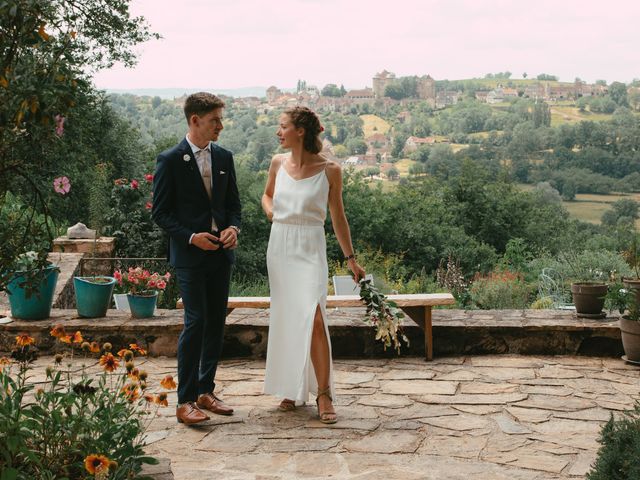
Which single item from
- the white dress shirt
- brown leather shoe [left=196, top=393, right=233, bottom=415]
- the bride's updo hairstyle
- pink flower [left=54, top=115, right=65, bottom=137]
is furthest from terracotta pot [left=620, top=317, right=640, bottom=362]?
pink flower [left=54, top=115, right=65, bottom=137]

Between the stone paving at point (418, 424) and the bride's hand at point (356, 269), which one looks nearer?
the stone paving at point (418, 424)

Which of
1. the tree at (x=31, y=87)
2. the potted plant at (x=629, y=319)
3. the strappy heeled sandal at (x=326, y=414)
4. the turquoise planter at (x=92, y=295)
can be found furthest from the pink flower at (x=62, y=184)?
the tree at (x=31, y=87)

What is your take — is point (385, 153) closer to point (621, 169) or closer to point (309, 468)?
point (621, 169)

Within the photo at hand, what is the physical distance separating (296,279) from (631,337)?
2.62 meters

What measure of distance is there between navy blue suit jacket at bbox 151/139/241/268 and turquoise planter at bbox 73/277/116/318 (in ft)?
6.31

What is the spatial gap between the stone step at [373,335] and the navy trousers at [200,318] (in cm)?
141

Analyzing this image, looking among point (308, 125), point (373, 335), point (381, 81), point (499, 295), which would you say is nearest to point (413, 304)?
point (373, 335)

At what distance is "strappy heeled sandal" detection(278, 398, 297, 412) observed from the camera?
16.2 ft

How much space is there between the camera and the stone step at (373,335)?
246 inches

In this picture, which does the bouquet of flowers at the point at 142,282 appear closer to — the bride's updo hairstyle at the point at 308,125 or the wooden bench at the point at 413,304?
the wooden bench at the point at 413,304

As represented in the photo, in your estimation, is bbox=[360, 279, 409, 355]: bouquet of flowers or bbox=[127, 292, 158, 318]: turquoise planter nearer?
bbox=[360, 279, 409, 355]: bouquet of flowers

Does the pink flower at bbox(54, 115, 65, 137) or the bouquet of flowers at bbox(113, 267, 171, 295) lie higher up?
the pink flower at bbox(54, 115, 65, 137)

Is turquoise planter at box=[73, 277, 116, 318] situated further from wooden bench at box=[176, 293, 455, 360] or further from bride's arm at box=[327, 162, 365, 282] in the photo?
bride's arm at box=[327, 162, 365, 282]

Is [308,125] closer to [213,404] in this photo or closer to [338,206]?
[338,206]
